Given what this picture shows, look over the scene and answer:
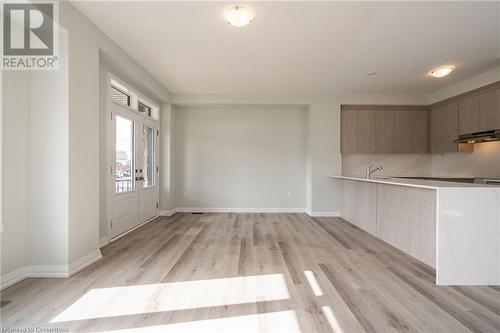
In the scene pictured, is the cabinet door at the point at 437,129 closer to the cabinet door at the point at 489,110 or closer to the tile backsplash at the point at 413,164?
the tile backsplash at the point at 413,164

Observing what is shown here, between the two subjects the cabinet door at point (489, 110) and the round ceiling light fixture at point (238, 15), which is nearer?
the round ceiling light fixture at point (238, 15)

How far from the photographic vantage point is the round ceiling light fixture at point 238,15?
273 cm

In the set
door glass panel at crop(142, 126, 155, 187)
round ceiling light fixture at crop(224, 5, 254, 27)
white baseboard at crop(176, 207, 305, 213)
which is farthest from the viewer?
white baseboard at crop(176, 207, 305, 213)

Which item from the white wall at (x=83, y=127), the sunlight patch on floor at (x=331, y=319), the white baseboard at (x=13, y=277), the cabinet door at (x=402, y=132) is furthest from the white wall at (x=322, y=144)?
the white baseboard at (x=13, y=277)

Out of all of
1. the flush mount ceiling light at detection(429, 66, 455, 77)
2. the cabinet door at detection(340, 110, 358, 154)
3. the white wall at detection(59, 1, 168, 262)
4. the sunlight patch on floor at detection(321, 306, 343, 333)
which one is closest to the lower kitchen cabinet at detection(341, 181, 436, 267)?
the cabinet door at detection(340, 110, 358, 154)

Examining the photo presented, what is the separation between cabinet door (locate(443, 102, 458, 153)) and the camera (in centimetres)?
513

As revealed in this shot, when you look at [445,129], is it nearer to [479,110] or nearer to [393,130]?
[479,110]

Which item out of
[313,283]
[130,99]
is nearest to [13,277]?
[313,283]

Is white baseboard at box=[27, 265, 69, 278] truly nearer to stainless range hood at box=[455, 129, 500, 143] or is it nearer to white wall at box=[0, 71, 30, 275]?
white wall at box=[0, 71, 30, 275]

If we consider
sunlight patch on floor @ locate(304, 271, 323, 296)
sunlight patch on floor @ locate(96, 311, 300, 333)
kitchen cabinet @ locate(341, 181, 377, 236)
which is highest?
kitchen cabinet @ locate(341, 181, 377, 236)

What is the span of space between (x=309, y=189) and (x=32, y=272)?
5.27 meters

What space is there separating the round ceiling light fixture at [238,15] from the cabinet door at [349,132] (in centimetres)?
393

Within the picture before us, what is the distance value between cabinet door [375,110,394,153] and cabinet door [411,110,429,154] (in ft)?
1.71

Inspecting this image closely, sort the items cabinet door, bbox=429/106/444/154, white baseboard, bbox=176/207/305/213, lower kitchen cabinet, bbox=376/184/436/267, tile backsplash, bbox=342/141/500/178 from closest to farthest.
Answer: lower kitchen cabinet, bbox=376/184/436/267 → tile backsplash, bbox=342/141/500/178 → cabinet door, bbox=429/106/444/154 → white baseboard, bbox=176/207/305/213
